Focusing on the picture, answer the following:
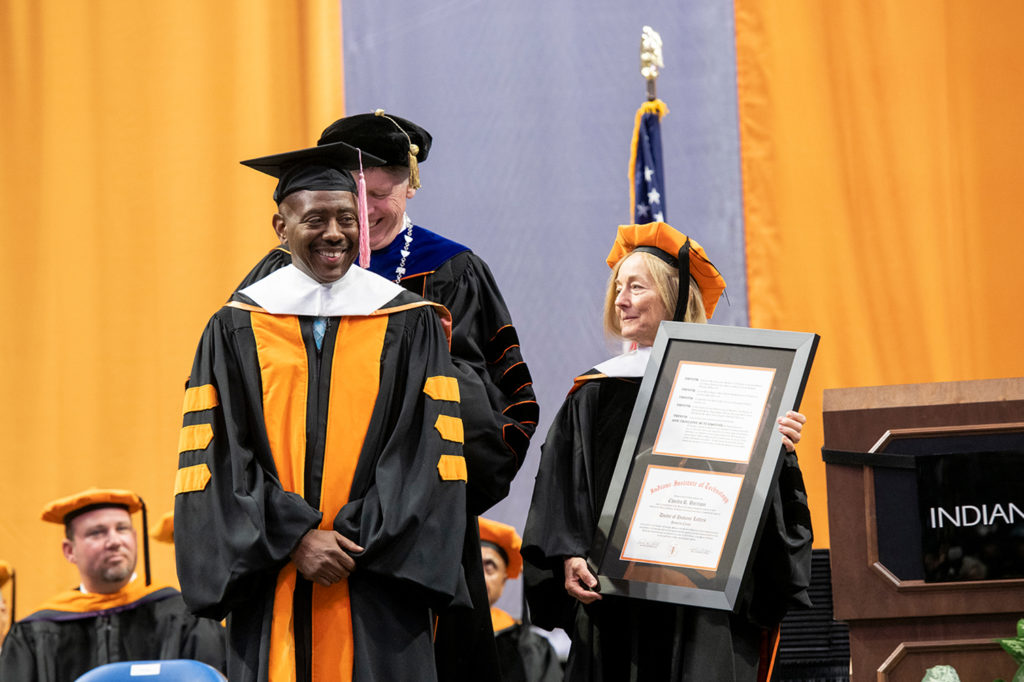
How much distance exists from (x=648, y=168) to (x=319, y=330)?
114 inches

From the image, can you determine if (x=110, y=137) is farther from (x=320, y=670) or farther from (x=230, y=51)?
(x=320, y=670)

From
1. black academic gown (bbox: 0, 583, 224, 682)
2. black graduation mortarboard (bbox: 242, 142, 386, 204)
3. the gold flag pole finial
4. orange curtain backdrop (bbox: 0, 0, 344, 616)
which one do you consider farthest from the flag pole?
black academic gown (bbox: 0, 583, 224, 682)

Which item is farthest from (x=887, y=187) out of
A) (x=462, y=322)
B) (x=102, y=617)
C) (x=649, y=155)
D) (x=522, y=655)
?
(x=102, y=617)

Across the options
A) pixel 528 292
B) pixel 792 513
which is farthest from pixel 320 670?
pixel 528 292

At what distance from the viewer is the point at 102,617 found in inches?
234

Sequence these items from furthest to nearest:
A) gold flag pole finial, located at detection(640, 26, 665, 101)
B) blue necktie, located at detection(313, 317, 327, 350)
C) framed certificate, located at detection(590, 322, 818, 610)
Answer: gold flag pole finial, located at detection(640, 26, 665, 101)
framed certificate, located at detection(590, 322, 818, 610)
blue necktie, located at detection(313, 317, 327, 350)

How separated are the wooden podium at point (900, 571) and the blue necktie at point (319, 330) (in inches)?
59.5

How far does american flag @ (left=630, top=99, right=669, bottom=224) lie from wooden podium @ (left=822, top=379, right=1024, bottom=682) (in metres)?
2.07

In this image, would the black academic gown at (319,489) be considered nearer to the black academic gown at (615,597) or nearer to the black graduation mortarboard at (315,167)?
the black graduation mortarboard at (315,167)

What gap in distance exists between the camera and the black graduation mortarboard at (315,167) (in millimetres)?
3265

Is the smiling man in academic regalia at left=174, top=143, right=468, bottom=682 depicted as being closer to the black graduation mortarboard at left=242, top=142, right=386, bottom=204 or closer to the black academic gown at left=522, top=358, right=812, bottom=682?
the black graduation mortarboard at left=242, top=142, right=386, bottom=204

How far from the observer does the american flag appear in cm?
573

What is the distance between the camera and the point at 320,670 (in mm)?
2996

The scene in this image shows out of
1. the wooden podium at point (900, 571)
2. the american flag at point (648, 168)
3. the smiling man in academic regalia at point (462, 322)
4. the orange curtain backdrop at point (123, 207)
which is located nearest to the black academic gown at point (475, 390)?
the smiling man in academic regalia at point (462, 322)
